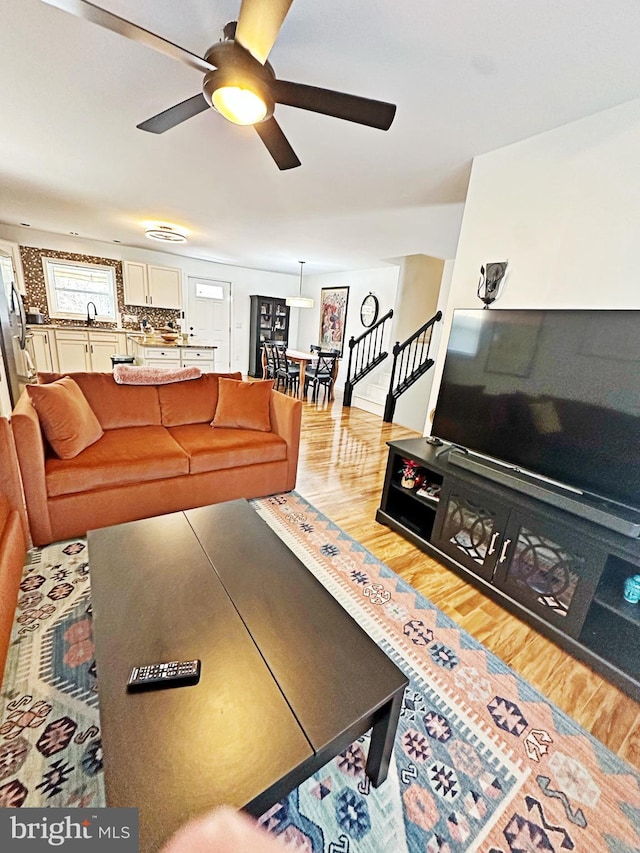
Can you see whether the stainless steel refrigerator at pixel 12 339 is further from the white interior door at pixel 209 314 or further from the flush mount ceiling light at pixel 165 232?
the white interior door at pixel 209 314

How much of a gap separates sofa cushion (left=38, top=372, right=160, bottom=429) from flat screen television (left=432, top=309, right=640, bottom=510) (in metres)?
2.20

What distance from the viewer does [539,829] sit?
3.28 ft

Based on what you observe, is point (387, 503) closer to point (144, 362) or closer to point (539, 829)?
point (539, 829)

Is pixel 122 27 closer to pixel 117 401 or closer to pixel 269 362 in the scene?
pixel 117 401

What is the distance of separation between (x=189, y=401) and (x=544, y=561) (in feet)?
8.55

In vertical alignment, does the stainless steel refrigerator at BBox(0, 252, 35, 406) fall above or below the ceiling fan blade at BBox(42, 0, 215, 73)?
below

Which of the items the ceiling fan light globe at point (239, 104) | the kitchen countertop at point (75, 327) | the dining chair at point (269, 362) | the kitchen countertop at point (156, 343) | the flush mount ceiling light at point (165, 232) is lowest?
the dining chair at point (269, 362)

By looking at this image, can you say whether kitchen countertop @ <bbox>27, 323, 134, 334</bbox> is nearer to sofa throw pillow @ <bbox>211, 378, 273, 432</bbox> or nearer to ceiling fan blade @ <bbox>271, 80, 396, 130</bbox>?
sofa throw pillow @ <bbox>211, 378, 273, 432</bbox>

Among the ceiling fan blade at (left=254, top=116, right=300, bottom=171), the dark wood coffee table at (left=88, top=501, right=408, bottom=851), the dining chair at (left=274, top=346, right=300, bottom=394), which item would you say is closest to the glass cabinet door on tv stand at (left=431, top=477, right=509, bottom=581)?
the dark wood coffee table at (left=88, top=501, right=408, bottom=851)

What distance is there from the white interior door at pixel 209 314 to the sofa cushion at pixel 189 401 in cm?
447

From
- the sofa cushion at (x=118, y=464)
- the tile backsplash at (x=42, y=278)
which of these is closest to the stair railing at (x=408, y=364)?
the sofa cushion at (x=118, y=464)

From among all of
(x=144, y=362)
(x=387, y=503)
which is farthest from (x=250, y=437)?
(x=144, y=362)

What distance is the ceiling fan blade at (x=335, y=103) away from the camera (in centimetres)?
136

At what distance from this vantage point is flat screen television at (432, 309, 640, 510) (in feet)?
4.95
